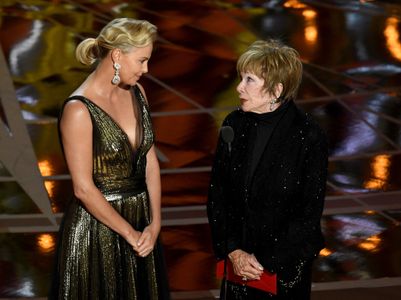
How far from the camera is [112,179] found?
3871 mm

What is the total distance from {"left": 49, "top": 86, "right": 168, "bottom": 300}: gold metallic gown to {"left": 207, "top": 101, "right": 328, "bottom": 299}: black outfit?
0.38 m

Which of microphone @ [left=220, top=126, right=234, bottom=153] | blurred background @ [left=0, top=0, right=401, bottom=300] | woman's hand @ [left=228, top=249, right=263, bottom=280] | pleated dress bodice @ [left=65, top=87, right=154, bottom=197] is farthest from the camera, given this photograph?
blurred background @ [left=0, top=0, right=401, bottom=300]

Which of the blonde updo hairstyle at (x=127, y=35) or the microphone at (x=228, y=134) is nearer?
the microphone at (x=228, y=134)

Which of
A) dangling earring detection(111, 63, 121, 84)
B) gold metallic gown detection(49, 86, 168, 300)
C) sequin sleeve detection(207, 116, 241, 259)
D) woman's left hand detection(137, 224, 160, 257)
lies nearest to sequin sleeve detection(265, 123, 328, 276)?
sequin sleeve detection(207, 116, 241, 259)

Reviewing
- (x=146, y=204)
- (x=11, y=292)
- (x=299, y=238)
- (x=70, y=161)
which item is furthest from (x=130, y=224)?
(x=11, y=292)

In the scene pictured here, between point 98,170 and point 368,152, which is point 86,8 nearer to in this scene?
point 368,152

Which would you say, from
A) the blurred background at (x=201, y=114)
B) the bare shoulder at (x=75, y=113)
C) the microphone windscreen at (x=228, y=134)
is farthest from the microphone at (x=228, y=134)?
the blurred background at (x=201, y=114)

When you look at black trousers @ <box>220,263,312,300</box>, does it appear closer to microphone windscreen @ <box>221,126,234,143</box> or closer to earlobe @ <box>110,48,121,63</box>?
microphone windscreen @ <box>221,126,234,143</box>

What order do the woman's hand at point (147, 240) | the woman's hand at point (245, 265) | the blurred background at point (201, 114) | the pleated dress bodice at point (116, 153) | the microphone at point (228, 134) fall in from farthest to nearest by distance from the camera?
the blurred background at point (201, 114) → the woman's hand at point (147, 240) → the pleated dress bodice at point (116, 153) → the woman's hand at point (245, 265) → the microphone at point (228, 134)

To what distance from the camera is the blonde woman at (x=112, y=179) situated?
12.1 feet

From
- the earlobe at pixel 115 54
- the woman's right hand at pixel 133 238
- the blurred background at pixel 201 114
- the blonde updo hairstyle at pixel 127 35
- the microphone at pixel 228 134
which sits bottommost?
the blurred background at pixel 201 114

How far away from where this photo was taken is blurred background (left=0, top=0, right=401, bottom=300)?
18.5 ft

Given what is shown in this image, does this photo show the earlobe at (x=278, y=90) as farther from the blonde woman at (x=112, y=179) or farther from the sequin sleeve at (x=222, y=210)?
the blonde woman at (x=112, y=179)

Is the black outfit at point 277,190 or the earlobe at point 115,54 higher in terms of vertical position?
the earlobe at point 115,54
